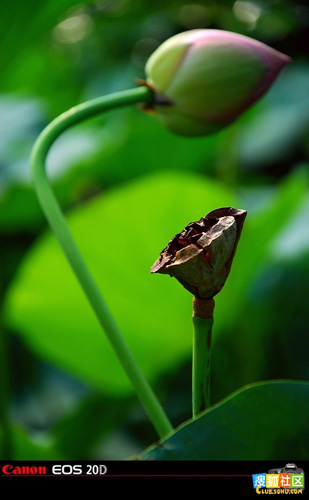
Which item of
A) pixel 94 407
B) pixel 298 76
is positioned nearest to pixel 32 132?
pixel 298 76

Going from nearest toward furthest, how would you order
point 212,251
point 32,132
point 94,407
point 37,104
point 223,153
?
point 212,251 → point 94,407 → point 223,153 → point 37,104 → point 32,132

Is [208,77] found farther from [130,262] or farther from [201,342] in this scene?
[130,262]

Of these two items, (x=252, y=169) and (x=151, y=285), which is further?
(x=252, y=169)

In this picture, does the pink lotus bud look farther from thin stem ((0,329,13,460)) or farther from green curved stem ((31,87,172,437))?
thin stem ((0,329,13,460))
